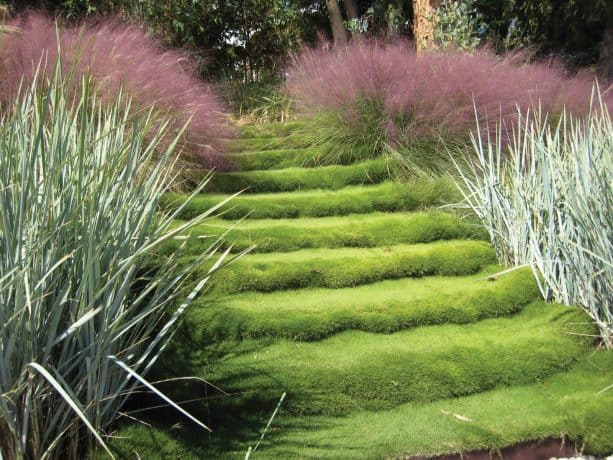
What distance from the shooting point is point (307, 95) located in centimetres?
627

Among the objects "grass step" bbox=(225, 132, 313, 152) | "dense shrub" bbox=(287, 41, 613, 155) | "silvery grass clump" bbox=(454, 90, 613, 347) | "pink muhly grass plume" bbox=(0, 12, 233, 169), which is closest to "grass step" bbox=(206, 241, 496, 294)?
"silvery grass clump" bbox=(454, 90, 613, 347)

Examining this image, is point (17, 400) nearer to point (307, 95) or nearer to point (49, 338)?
point (49, 338)

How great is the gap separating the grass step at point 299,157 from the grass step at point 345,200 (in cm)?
69

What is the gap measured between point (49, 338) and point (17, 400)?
0.87 feet

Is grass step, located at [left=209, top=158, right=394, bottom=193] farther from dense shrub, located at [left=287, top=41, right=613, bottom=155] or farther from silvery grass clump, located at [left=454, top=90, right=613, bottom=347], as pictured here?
silvery grass clump, located at [left=454, top=90, right=613, bottom=347]

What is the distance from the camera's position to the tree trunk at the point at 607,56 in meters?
8.62

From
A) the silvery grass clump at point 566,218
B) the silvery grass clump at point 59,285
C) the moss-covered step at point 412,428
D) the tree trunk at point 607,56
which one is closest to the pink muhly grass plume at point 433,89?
the silvery grass clump at point 566,218

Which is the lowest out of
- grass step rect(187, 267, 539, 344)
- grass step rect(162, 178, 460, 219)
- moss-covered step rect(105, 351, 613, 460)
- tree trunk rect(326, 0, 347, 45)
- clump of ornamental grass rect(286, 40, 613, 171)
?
moss-covered step rect(105, 351, 613, 460)

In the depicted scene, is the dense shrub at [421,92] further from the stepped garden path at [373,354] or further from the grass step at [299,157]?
the stepped garden path at [373,354]

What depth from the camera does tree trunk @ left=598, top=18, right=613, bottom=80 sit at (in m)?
8.62

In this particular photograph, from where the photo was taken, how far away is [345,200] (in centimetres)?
502

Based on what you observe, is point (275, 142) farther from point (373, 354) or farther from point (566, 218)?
point (373, 354)

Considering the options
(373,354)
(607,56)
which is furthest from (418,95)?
(607,56)

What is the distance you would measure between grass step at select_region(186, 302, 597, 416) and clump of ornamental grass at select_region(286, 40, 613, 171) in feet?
8.88
